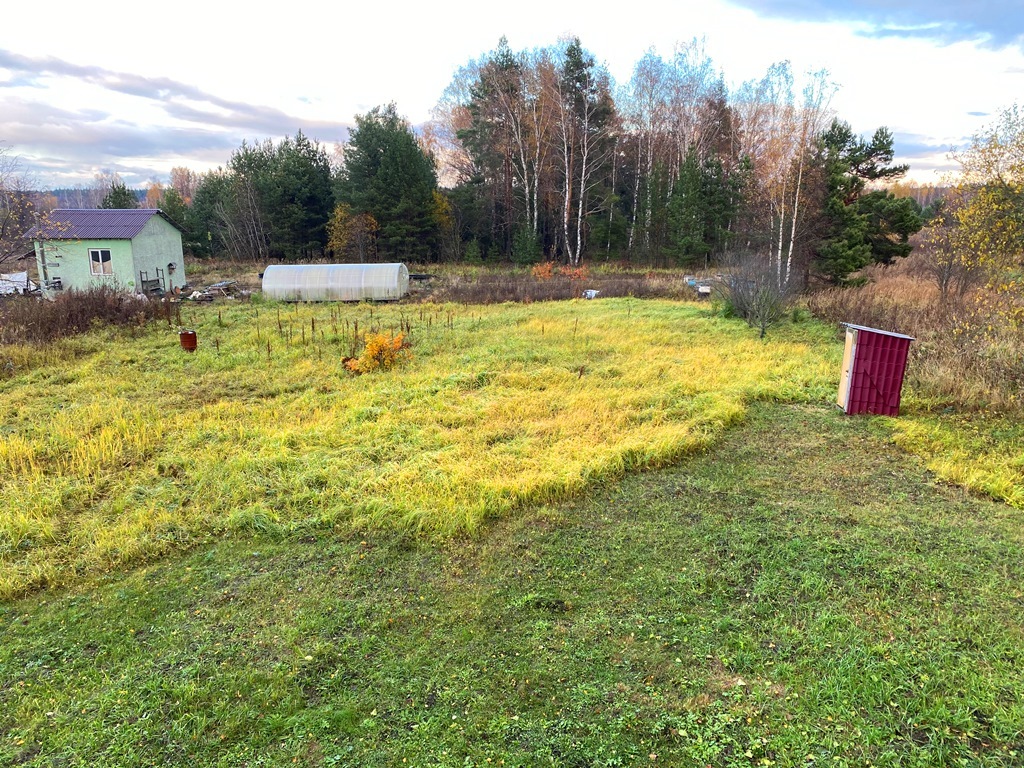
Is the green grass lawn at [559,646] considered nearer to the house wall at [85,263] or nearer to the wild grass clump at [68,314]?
the wild grass clump at [68,314]

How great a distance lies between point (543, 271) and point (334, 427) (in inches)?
793

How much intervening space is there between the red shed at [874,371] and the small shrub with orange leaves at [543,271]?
59.5ft

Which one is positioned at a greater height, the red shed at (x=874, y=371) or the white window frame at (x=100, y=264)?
the white window frame at (x=100, y=264)

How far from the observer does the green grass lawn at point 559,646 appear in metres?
2.69

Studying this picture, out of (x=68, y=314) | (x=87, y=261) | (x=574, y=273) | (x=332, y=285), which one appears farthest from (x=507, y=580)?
(x=87, y=261)

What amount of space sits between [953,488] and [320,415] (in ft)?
23.8

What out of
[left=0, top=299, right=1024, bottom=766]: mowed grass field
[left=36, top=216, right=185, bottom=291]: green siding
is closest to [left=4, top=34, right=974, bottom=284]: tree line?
[left=36, top=216, right=185, bottom=291]: green siding

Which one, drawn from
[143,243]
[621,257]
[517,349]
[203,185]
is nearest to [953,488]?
[517,349]

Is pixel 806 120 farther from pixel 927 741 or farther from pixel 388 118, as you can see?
pixel 927 741

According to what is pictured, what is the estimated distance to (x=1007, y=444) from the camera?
6.21 meters

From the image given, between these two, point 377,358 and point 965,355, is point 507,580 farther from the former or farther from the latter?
point 965,355

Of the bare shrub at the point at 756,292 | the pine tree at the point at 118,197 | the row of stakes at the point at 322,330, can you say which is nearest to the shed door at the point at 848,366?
the bare shrub at the point at 756,292

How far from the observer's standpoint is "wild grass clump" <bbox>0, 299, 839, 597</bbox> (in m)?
4.84

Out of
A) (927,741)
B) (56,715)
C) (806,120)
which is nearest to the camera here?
(927,741)
